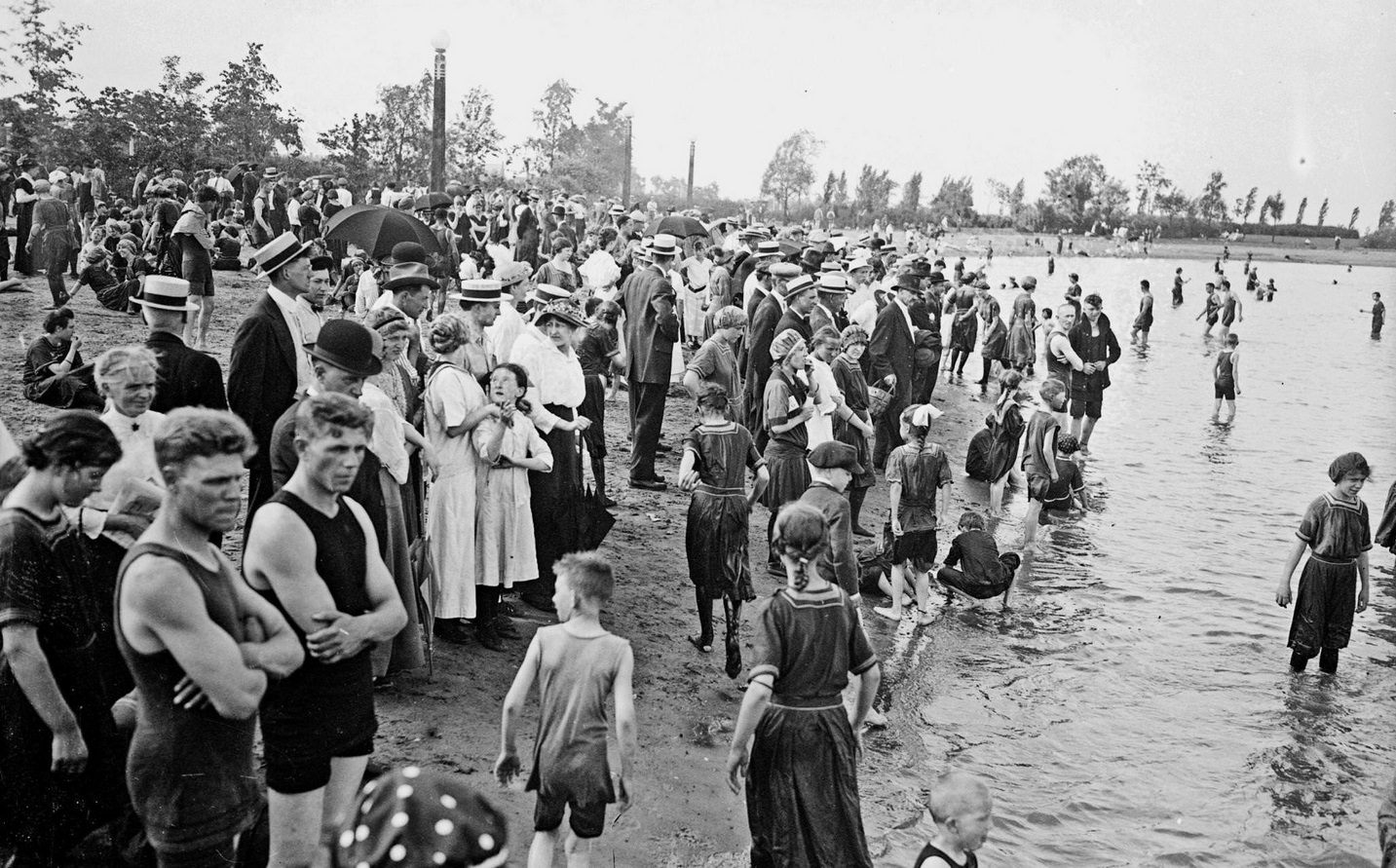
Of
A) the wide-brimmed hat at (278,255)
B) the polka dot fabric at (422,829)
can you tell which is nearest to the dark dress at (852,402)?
the wide-brimmed hat at (278,255)

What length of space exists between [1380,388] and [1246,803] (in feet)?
79.8

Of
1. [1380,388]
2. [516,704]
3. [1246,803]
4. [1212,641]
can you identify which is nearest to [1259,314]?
[1380,388]

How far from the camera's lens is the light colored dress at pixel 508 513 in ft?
21.3

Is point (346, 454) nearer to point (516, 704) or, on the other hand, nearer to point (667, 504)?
point (516, 704)

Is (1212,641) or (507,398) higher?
(507,398)

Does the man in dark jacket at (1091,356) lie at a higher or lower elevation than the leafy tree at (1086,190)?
lower

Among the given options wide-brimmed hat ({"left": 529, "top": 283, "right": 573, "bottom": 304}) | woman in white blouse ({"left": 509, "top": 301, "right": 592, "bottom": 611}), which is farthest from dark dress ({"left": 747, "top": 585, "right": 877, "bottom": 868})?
wide-brimmed hat ({"left": 529, "top": 283, "right": 573, "bottom": 304})

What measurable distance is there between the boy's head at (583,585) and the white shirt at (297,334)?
7.34 feet

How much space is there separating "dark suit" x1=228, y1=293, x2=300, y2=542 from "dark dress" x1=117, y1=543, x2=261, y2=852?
245cm

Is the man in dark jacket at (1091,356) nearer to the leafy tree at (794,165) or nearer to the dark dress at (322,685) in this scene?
the dark dress at (322,685)

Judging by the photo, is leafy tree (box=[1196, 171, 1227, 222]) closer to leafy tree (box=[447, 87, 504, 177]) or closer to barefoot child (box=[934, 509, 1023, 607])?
leafy tree (box=[447, 87, 504, 177])

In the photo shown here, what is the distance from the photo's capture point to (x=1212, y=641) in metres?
9.11

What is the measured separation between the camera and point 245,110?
2786cm

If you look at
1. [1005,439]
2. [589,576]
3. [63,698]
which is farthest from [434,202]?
[63,698]
